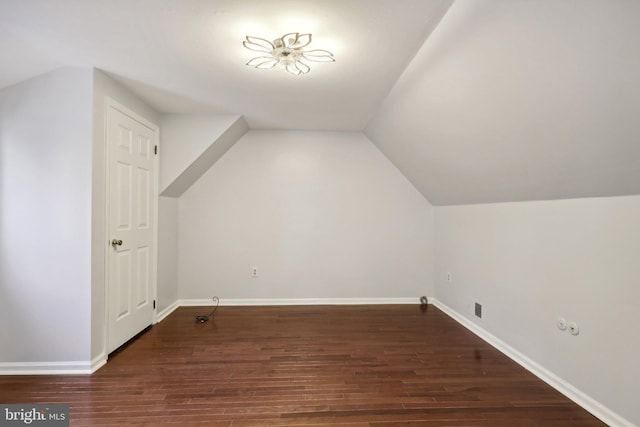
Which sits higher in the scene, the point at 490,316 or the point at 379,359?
the point at 490,316

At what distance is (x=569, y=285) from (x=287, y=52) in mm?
2290

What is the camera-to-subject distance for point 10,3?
1.42 meters

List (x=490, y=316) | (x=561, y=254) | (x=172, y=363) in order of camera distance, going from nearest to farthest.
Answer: (x=561, y=254), (x=172, y=363), (x=490, y=316)

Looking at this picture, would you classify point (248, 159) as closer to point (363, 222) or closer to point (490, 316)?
point (363, 222)

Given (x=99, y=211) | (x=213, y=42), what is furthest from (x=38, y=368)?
(x=213, y=42)

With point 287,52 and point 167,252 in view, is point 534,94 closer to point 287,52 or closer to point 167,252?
point 287,52

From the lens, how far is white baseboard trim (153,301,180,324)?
3.09 metres

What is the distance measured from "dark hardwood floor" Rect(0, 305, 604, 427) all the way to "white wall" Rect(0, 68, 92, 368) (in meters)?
0.31

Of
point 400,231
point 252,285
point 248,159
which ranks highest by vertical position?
point 248,159

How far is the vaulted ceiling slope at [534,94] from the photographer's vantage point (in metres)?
1.15

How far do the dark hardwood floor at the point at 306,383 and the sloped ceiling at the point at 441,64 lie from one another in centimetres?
134

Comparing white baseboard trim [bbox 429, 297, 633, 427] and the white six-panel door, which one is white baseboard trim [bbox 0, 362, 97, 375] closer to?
the white six-panel door

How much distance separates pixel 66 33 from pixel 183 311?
9.09ft

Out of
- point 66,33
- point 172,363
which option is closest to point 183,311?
point 172,363
